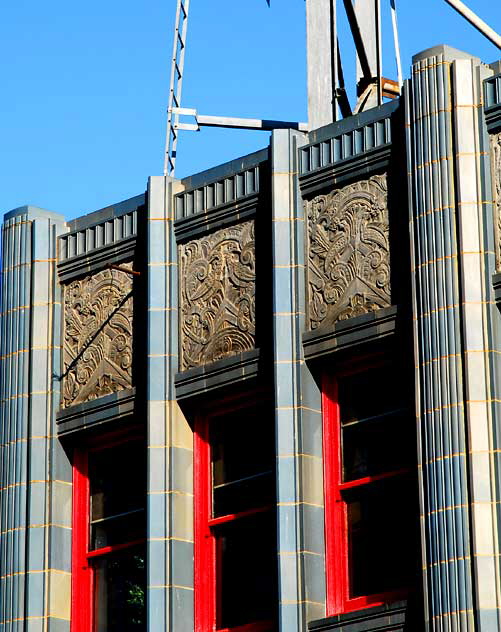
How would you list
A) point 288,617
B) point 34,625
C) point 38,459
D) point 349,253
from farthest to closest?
1. point 38,459
2. point 34,625
3. point 349,253
4. point 288,617

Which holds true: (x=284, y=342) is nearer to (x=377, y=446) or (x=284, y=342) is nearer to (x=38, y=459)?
(x=377, y=446)

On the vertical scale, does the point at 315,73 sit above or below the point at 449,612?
above

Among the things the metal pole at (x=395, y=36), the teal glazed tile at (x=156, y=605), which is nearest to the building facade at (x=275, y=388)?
the teal glazed tile at (x=156, y=605)

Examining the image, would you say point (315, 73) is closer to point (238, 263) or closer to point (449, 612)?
point (238, 263)

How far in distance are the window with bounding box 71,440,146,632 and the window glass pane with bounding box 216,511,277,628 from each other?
3.72 ft

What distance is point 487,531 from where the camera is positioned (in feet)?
69.2

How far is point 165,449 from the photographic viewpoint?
24.6m

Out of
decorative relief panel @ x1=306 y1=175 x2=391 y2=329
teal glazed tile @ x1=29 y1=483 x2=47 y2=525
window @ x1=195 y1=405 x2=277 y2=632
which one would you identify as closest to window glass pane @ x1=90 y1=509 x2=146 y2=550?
teal glazed tile @ x1=29 y1=483 x2=47 y2=525

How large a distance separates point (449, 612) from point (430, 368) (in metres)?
2.71

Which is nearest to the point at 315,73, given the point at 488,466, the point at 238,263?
the point at 238,263

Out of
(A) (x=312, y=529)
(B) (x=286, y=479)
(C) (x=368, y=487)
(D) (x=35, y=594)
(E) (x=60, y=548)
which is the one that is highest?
(B) (x=286, y=479)

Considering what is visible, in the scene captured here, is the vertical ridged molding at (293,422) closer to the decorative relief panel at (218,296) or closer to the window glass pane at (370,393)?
the window glass pane at (370,393)

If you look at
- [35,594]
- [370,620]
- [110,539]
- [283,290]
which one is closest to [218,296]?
[283,290]

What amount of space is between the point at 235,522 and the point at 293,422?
5.02 ft
